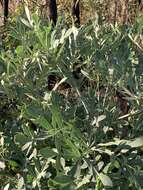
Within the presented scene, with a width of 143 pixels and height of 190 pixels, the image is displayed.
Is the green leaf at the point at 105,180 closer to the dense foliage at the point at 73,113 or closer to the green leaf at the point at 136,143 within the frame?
the dense foliage at the point at 73,113

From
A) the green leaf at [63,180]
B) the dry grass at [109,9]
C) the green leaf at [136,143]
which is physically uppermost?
the green leaf at [136,143]

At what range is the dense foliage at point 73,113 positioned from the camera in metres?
1.76

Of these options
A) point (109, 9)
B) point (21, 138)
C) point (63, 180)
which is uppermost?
point (21, 138)

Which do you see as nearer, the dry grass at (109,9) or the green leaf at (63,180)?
the green leaf at (63,180)

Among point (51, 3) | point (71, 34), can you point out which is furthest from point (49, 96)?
point (51, 3)

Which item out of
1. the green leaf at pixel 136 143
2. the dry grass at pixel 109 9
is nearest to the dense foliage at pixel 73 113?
the green leaf at pixel 136 143

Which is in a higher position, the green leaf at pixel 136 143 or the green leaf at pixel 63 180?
the green leaf at pixel 136 143

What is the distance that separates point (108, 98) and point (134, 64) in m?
0.19

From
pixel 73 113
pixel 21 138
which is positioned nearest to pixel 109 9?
pixel 73 113

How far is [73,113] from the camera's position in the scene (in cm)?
194

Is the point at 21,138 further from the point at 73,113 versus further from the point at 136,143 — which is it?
the point at 136,143

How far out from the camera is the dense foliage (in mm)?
1760

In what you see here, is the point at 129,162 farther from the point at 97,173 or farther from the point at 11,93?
the point at 11,93

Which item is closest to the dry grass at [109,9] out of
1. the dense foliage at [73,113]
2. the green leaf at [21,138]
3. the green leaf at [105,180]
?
the dense foliage at [73,113]
